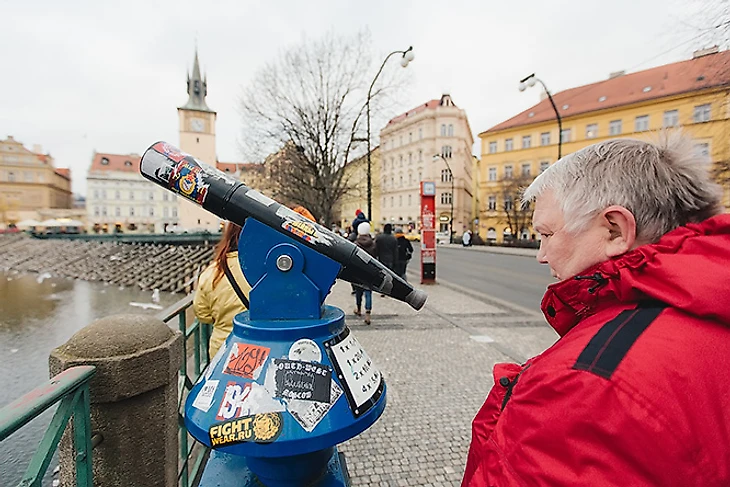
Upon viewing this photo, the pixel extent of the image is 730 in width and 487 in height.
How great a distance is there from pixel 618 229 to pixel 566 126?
147ft

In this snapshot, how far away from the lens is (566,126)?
39.2m

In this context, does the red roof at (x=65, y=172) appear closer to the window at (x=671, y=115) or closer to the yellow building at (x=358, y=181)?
the yellow building at (x=358, y=181)

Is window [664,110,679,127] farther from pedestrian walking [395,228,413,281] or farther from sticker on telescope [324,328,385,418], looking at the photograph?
sticker on telescope [324,328,385,418]

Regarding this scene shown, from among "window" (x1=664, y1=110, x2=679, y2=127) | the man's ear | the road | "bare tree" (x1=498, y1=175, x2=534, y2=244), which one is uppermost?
"window" (x1=664, y1=110, x2=679, y2=127)

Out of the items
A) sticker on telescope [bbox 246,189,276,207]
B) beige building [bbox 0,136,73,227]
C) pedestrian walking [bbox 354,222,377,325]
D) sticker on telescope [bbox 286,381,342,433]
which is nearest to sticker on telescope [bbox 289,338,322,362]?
sticker on telescope [bbox 286,381,342,433]

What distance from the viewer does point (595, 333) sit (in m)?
0.81

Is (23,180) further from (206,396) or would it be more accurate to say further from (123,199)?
(206,396)

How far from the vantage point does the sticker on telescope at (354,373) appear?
48.0 inches

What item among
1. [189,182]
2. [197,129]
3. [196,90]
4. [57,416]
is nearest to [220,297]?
[57,416]

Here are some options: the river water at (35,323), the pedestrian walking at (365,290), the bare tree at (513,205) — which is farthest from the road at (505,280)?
the bare tree at (513,205)

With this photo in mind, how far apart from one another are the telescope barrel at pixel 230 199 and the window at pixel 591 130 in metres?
43.0

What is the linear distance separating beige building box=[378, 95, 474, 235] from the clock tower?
29.0 metres

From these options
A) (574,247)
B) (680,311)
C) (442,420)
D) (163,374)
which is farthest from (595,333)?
(442,420)

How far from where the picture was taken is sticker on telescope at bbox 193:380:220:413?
1.17 meters
